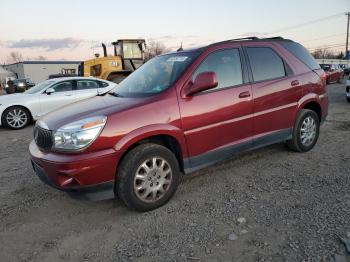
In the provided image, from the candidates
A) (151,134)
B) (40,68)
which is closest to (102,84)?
(151,134)

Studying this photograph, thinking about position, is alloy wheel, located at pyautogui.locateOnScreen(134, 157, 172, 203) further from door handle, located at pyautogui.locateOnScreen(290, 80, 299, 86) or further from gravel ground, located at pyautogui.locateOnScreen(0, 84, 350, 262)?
door handle, located at pyautogui.locateOnScreen(290, 80, 299, 86)

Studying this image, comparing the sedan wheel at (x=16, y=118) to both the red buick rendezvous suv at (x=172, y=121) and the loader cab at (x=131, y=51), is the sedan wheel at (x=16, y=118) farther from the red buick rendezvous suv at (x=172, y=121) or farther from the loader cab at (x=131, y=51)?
the loader cab at (x=131, y=51)

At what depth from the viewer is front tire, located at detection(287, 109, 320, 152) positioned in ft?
17.1

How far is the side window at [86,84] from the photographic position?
34.0 ft

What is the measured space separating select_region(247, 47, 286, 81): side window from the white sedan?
5505 millimetres

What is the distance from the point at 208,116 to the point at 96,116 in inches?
52.4

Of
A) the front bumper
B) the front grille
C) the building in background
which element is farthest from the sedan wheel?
the building in background

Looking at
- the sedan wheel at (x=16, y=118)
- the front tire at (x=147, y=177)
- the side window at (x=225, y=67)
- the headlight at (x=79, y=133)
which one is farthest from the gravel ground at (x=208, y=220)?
the sedan wheel at (x=16, y=118)

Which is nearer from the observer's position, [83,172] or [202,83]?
[83,172]

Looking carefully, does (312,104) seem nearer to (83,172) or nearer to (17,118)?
(83,172)

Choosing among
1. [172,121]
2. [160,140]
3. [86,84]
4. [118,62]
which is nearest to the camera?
[172,121]

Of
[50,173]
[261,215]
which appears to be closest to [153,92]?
[50,173]

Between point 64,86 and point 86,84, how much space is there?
702mm

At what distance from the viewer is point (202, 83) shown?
380cm
